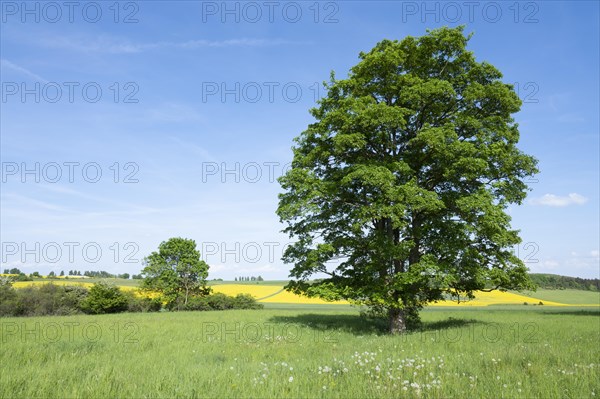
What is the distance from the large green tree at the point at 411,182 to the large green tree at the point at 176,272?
33.9m

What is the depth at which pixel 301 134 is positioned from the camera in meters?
21.6

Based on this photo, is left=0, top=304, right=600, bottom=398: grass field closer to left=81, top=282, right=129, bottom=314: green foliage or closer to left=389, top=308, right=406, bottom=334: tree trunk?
left=389, top=308, right=406, bottom=334: tree trunk

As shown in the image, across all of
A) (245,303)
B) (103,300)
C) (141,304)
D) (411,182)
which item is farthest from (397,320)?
(141,304)

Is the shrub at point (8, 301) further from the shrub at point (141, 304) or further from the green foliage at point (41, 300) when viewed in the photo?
the shrub at point (141, 304)

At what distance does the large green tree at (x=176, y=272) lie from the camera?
158 ft

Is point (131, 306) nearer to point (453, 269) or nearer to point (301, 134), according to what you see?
point (301, 134)

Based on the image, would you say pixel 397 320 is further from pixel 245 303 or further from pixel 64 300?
pixel 64 300

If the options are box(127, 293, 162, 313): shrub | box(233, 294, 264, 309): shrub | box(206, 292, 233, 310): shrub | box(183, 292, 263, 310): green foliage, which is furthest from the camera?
box(233, 294, 264, 309): shrub

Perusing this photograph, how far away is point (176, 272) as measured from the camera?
4938 centimetres

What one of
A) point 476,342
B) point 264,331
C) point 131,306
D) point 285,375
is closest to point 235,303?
point 131,306

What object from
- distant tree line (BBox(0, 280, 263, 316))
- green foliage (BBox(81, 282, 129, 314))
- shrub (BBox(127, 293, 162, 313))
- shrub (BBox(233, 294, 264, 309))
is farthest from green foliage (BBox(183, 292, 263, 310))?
green foliage (BBox(81, 282, 129, 314))

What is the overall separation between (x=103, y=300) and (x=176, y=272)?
32.3ft

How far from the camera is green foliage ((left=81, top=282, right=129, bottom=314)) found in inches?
1604

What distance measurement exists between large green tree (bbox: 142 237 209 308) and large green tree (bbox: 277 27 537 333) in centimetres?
3386
